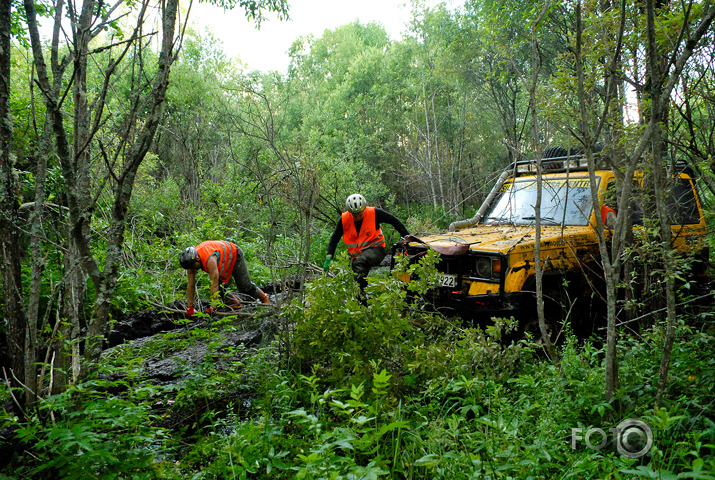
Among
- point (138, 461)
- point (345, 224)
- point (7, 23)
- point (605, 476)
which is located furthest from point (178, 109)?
point (605, 476)

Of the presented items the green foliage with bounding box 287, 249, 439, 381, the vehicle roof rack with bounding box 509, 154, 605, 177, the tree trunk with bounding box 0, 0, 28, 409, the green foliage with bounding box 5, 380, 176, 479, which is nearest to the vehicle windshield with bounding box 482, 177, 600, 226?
the vehicle roof rack with bounding box 509, 154, 605, 177

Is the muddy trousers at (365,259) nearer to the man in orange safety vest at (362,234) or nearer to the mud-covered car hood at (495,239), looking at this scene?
the man in orange safety vest at (362,234)

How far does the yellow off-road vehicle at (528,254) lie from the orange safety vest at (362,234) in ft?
2.45

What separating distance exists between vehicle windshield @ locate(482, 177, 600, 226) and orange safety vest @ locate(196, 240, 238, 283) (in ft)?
12.1

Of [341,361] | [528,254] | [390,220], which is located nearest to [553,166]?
[528,254]

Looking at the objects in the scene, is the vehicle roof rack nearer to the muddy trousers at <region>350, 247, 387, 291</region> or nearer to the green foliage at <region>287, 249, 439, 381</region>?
the muddy trousers at <region>350, 247, 387, 291</region>

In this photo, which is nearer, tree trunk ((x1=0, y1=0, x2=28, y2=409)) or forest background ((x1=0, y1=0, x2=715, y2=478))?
forest background ((x1=0, y1=0, x2=715, y2=478))

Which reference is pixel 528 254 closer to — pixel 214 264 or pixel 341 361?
pixel 341 361

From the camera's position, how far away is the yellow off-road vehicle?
4547 mm

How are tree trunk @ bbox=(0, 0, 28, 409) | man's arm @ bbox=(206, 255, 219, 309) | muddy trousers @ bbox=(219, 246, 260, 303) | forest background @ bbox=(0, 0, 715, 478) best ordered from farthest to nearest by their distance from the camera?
muddy trousers @ bbox=(219, 246, 260, 303)
man's arm @ bbox=(206, 255, 219, 309)
tree trunk @ bbox=(0, 0, 28, 409)
forest background @ bbox=(0, 0, 715, 478)

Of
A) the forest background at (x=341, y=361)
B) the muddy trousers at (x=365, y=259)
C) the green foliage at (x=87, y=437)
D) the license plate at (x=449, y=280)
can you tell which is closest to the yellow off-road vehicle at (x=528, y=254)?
the license plate at (x=449, y=280)

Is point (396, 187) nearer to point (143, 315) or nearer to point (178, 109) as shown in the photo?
point (178, 109)

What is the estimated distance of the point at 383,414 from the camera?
2.89 meters

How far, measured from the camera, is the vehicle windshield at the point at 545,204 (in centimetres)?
542
